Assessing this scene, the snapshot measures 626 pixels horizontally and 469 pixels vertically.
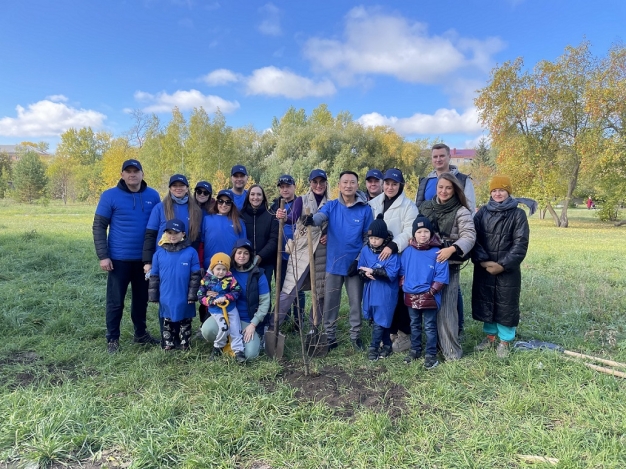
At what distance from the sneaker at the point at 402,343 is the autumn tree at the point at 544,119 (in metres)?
21.8

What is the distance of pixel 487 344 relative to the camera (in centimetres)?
448

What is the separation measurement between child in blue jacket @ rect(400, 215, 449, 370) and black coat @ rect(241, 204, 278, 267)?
5.34ft

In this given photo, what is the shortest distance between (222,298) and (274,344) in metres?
0.76

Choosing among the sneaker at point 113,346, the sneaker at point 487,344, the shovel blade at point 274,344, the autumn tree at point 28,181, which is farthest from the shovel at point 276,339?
the autumn tree at point 28,181

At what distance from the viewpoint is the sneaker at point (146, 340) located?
4730 millimetres

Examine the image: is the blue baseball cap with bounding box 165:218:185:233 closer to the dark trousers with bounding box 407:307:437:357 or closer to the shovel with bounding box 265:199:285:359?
the shovel with bounding box 265:199:285:359

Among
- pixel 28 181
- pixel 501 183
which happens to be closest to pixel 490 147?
pixel 501 183

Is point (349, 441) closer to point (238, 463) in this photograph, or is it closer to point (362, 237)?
point (238, 463)

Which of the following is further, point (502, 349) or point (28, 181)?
point (28, 181)

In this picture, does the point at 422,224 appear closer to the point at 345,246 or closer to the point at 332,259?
the point at 345,246

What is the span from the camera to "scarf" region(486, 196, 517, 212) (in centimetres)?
410

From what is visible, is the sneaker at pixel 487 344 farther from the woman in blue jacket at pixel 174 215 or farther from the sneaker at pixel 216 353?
the woman in blue jacket at pixel 174 215

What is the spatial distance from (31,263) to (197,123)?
2162cm

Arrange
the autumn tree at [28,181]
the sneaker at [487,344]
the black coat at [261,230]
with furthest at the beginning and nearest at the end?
the autumn tree at [28,181], the black coat at [261,230], the sneaker at [487,344]
